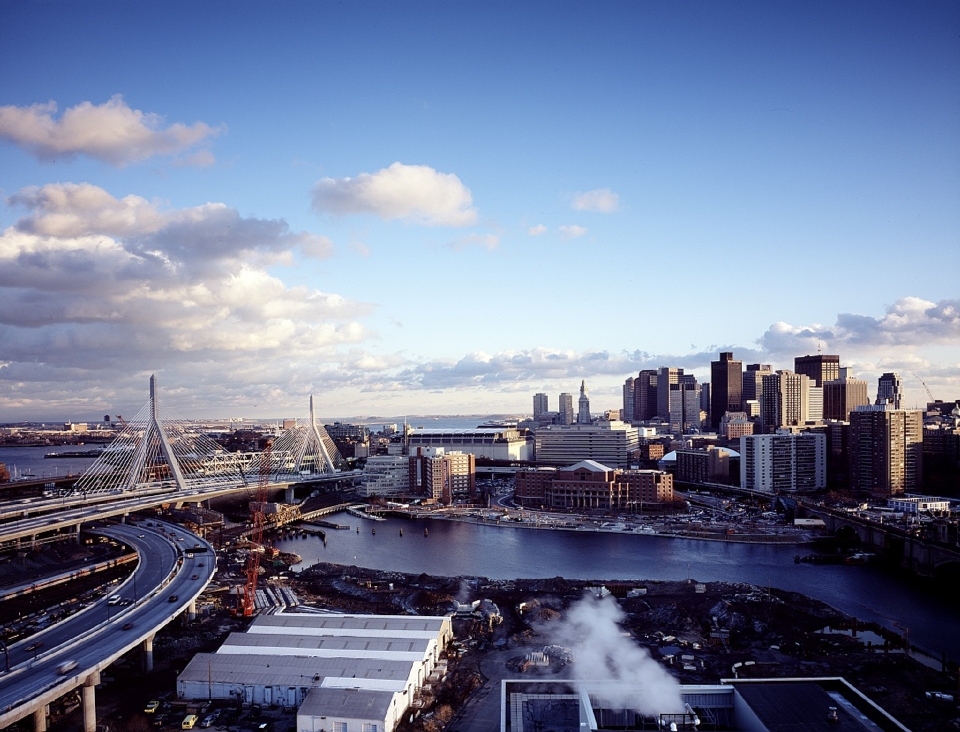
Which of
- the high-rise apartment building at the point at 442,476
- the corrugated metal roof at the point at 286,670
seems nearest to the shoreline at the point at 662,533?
the high-rise apartment building at the point at 442,476

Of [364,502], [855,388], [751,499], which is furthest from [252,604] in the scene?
[855,388]

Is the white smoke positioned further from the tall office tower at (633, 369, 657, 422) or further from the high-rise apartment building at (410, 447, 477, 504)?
the tall office tower at (633, 369, 657, 422)

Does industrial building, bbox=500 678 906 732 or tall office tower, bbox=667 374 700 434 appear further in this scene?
tall office tower, bbox=667 374 700 434

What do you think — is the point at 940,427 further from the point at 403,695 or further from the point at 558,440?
the point at 403,695

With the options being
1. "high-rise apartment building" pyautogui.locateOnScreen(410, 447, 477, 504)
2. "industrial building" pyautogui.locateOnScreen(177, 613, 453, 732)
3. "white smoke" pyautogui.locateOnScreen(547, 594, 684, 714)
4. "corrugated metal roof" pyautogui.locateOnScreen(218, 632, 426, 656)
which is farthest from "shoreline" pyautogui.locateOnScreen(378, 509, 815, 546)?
"corrugated metal roof" pyautogui.locateOnScreen(218, 632, 426, 656)

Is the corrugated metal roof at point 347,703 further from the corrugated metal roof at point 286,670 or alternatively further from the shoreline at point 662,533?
the shoreline at point 662,533

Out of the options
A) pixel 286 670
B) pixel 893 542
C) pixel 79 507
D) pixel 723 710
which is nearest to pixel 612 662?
pixel 723 710

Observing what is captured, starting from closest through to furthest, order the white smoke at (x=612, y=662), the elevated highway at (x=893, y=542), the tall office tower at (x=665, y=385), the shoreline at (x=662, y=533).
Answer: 1. the white smoke at (x=612, y=662)
2. the elevated highway at (x=893, y=542)
3. the shoreline at (x=662, y=533)
4. the tall office tower at (x=665, y=385)
